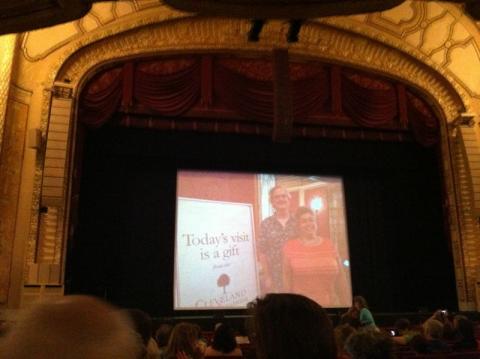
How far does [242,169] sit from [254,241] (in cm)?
162

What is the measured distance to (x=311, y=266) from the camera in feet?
32.6

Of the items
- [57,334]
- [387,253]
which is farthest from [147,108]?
[57,334]

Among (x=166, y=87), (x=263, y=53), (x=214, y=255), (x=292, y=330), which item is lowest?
(x=292, y=330)

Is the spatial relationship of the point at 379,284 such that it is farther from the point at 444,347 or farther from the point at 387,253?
the point at 444,347

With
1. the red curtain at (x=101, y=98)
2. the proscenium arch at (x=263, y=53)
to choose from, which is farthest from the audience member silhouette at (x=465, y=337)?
the red curtain at (x=101, y=98)

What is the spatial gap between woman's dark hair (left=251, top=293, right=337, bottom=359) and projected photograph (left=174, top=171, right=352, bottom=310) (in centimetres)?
824

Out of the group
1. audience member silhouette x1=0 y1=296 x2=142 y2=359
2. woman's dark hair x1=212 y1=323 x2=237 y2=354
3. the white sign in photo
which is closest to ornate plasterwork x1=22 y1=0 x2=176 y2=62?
the white sign in photo

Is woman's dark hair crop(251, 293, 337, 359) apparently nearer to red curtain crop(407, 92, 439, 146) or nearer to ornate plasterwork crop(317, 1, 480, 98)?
ornate plasterwork crop(317, 1, 480, 98)

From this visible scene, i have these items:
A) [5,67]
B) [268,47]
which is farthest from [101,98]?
[268,47]

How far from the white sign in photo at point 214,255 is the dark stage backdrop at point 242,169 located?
0.29 metres

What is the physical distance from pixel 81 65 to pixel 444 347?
25.1 feet

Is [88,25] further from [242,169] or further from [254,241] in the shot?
[254,241]

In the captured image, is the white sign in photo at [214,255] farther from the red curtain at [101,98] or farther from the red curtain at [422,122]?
the red curtain at [422,122]

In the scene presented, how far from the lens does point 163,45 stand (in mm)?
9273
